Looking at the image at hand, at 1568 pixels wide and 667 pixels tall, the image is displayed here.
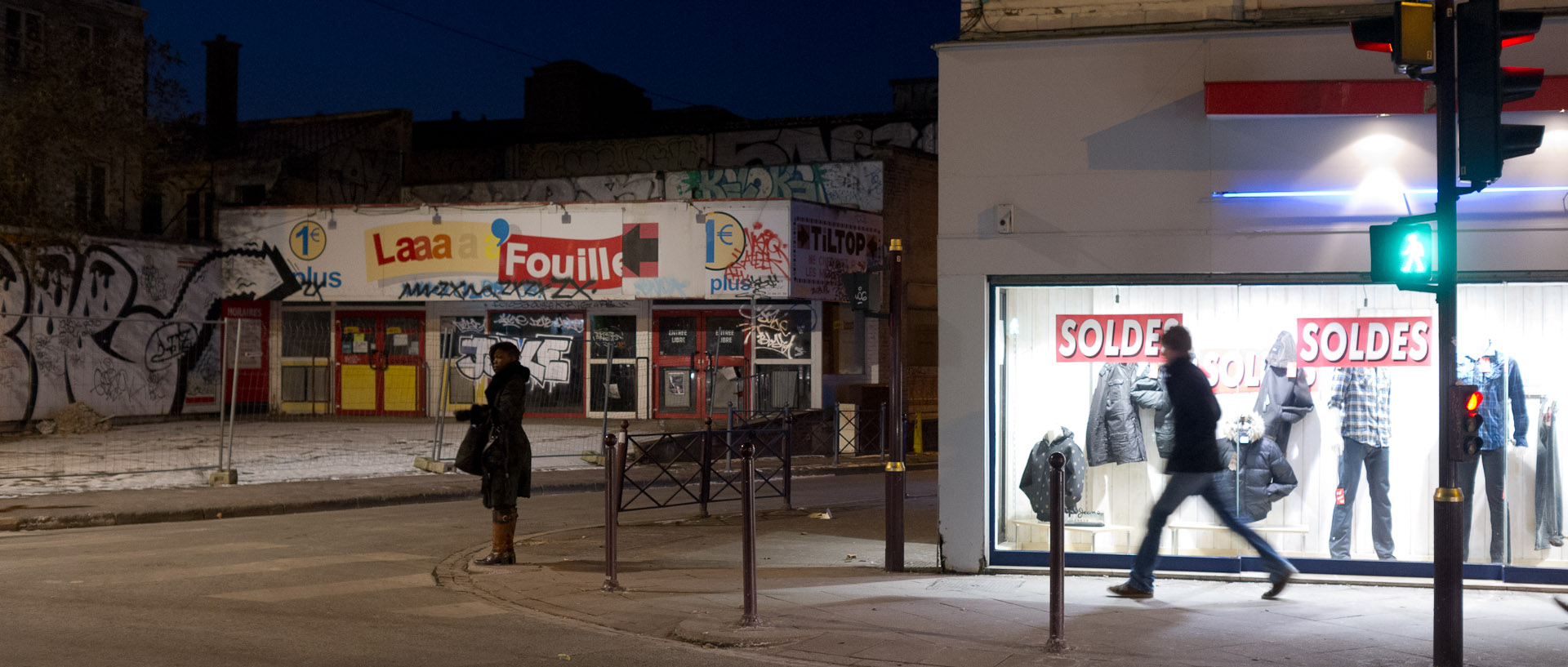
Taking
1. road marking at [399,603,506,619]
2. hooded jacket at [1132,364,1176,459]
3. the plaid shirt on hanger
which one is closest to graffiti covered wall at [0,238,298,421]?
road marking at [399,603,506,619]

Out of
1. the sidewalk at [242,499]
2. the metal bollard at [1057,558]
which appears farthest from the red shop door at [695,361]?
the metal bollard at [1057,558]

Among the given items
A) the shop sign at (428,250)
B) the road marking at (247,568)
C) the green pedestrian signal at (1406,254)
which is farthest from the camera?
the shop sign at (428,250)

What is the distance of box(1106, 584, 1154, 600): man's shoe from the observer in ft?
29.9

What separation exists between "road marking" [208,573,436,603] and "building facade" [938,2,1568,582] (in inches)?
162

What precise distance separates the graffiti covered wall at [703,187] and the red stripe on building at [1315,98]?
674 inches

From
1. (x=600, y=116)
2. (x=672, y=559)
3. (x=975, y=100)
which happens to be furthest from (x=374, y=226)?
(x=975, y=100)

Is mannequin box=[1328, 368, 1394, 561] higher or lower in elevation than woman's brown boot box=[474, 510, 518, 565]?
higher

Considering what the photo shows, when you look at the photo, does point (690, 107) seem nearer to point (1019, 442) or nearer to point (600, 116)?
point (600, 116)

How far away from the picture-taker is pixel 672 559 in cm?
1127

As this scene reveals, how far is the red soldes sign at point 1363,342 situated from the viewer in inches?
399

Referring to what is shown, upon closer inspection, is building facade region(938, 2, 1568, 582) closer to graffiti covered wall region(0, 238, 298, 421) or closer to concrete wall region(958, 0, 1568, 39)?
concrete wall region(958, 0, 1568, 39)

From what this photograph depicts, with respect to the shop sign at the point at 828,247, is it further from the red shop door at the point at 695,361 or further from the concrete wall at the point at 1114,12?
the concrete wall at the point at 1114,12


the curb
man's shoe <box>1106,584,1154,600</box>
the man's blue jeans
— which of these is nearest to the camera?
the man's blue jeans

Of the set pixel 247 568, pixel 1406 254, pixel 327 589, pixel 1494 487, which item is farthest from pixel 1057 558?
pixel 247 568
